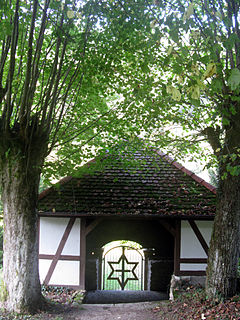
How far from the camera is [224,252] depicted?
6.00 metres

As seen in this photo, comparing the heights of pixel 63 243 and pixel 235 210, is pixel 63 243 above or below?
below

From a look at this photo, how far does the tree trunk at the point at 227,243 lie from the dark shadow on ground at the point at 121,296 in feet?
12.5

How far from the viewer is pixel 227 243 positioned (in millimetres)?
5992

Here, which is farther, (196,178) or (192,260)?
(196,178)

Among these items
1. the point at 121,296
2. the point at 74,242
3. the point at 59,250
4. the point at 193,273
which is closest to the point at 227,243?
the point at 193,273

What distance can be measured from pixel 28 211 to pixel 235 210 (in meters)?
4.09

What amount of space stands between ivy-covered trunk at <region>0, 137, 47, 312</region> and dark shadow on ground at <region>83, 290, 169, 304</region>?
339cm

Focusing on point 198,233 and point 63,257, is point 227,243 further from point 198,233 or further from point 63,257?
point 63,257

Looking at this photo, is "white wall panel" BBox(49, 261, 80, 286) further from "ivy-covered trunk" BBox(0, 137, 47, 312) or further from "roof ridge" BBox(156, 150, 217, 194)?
"roof ridge" BBox(156, 150, 217, 194)

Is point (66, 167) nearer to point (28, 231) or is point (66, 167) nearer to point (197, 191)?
point (28, 231)

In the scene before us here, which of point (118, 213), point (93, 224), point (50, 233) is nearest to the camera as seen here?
point (118, 213)

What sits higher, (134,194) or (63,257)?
(134,194)

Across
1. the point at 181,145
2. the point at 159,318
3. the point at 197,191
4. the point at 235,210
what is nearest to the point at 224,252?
the point at 235,210

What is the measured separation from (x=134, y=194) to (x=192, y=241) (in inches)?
83.0
